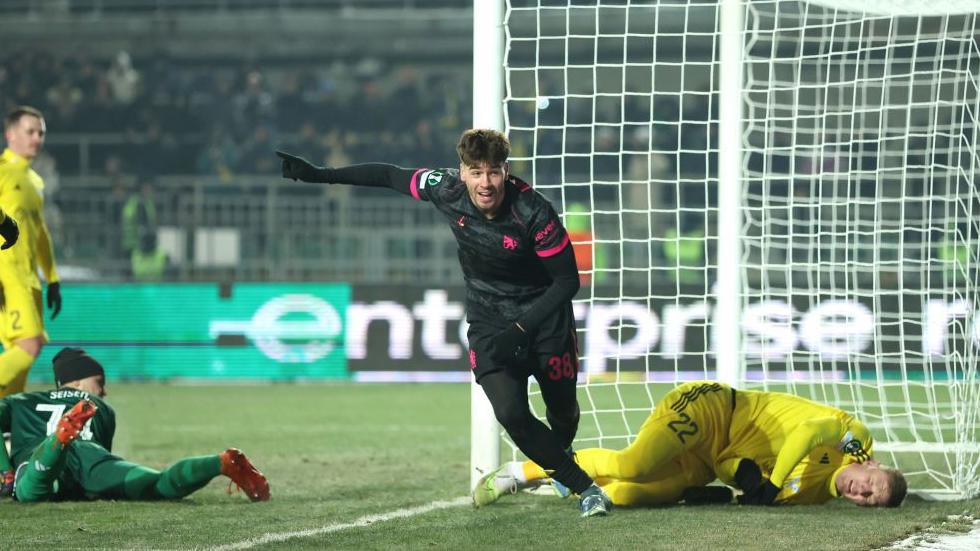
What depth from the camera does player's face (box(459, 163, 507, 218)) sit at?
5688 mm

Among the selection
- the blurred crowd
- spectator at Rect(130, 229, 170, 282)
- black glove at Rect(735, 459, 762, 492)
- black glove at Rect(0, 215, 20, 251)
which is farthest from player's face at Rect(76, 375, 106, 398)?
the blurred crowd

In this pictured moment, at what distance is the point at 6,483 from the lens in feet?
22.1

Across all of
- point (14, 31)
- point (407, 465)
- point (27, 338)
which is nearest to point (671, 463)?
point (407, 465)

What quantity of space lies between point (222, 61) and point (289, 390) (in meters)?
11.8

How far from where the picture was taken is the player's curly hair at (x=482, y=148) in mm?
5645

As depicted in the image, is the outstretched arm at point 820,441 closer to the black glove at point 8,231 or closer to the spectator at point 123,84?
the black glove at point 8,231

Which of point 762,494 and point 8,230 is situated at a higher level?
point 8,230

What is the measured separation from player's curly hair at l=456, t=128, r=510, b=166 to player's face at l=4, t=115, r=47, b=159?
3.60 m

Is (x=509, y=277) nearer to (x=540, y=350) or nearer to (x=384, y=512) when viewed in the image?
(x=540, y=350)

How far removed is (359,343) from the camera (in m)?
16.3

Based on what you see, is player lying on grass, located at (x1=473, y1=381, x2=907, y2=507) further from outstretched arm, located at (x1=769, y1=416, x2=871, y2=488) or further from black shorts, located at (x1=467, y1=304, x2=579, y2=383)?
black shorts, located at (x1=467, y1=304, x2=579, y2=383)

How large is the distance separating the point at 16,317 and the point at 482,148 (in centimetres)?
384

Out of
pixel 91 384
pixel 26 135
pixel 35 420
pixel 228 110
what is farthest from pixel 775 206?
pixel 228 110

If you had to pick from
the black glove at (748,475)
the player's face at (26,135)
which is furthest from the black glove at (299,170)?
the player's face at (26,135)
